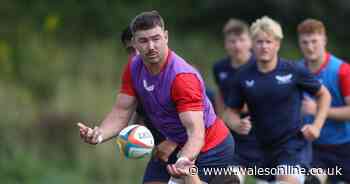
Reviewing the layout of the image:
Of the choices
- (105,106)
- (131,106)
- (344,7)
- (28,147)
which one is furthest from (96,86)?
(131,106)

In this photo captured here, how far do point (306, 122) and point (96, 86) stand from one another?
676cm

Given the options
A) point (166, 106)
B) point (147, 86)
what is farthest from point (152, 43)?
point (166, 106)

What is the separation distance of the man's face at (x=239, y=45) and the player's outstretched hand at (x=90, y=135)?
3364mm

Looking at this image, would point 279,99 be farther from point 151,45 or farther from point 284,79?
point 151,45

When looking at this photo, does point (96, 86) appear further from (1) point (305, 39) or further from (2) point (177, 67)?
(2) point (177, 67)

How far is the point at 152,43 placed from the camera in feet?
24.6

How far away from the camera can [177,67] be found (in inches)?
301

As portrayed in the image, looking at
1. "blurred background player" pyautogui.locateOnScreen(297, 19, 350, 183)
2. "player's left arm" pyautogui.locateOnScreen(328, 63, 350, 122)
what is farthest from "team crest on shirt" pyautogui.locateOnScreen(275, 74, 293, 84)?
A: "player's left arm" pyautogui.locateOnScreen(328, 63, 350, 122)

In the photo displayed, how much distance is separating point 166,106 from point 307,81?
2120 millimetres

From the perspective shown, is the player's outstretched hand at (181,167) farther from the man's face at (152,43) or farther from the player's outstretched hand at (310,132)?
the player's outstretched hand at (310,132)

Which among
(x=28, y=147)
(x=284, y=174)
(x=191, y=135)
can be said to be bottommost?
(x=28, y=147)

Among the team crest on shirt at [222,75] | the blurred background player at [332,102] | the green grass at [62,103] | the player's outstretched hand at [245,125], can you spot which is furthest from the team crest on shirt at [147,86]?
the green grass at [62,103]

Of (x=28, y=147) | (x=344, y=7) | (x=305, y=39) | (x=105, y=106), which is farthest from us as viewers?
(x=344, y=7)

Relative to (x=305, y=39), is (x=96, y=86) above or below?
below
